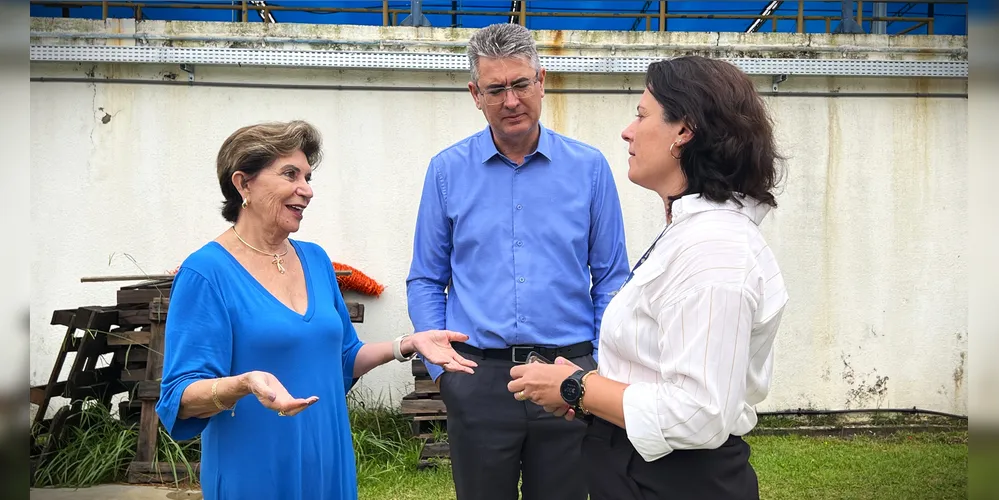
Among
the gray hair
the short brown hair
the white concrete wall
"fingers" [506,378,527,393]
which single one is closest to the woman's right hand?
"fingers" [506,378,527,393]

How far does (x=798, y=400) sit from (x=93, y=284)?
5.75 metres

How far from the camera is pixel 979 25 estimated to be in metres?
1.17

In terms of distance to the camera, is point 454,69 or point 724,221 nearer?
point 724,221

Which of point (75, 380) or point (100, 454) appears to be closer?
point (100, 454)

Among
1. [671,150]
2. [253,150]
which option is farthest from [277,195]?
[671,150]

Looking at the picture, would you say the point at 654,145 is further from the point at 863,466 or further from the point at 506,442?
the point at 863,466

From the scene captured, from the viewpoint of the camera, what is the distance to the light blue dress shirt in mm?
2938

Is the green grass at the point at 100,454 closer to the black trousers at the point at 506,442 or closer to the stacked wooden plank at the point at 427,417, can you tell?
the stacked wooden plank at the point at 427,417

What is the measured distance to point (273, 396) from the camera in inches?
75.1

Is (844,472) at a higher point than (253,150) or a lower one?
lower

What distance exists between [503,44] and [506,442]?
138 cm

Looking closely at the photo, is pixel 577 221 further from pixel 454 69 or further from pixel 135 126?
pixel 135 126

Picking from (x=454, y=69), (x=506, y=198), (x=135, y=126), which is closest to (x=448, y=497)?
(x=506, y=198)

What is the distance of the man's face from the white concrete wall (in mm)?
3805
